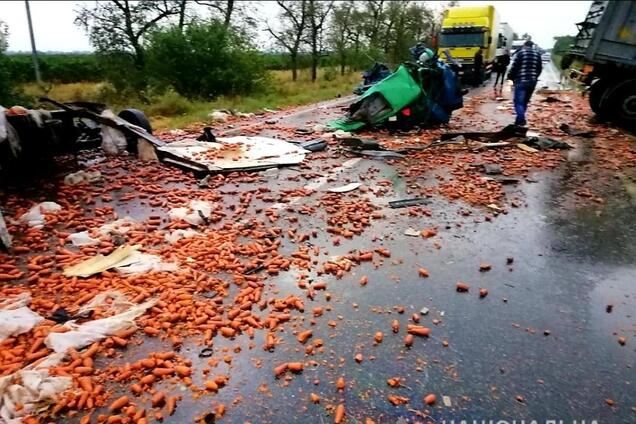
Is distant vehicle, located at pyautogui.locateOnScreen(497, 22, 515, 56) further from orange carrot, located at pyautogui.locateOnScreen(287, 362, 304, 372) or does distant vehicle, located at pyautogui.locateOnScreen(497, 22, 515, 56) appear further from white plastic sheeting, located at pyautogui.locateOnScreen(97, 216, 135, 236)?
orange carrot, located at pyautogui.locateOnScreen(287, 362, 304, 372)

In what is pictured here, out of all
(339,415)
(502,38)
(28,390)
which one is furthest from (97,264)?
(502,38)

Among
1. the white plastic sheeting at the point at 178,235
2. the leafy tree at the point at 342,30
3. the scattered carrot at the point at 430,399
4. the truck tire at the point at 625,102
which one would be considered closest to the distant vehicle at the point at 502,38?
the leafy tree at the point at 342,30

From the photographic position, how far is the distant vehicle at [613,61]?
1075 centimetres

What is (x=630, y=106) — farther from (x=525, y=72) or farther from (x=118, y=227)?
(x=118, y=227)

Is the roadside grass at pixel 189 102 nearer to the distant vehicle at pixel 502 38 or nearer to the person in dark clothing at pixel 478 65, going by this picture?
the person in dark clothing at pixel 478 65

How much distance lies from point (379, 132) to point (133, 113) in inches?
234

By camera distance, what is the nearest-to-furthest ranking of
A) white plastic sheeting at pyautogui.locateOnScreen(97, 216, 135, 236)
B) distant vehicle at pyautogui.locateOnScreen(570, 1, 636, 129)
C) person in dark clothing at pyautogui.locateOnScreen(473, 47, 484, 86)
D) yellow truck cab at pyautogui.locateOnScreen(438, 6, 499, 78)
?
white plastic sheeting at pyautogui.locateOnScreen(97, 216, 135, 236)
distant vehicle at pyautogui.locateOnScreen(570, 1, 636, 129)
person in dark clothing at pyautogui.locateOnScreen(473, 47, 484, 86)
yellow truck cab at pyautogui.locateOnScreen(438, 6, 499, 78)

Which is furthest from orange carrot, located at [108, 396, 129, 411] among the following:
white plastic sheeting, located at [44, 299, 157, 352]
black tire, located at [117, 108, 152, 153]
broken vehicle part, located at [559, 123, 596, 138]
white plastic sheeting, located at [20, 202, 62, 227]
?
broken vehicle part, located at [559, 123, 596, 138]

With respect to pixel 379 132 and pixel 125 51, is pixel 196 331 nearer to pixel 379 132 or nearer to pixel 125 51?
pixel 379 132

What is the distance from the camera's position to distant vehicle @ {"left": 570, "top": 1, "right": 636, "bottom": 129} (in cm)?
1075

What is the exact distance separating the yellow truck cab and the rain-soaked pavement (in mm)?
19994

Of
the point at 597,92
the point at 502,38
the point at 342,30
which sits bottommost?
the point at 597,92

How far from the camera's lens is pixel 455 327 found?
317 cm

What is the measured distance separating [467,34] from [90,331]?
82.3 feet
